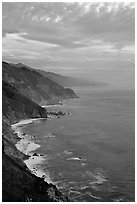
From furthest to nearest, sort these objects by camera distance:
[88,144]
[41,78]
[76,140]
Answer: [41,78] < [76,140] < [88,144]

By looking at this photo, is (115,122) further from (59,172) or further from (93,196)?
(93,196)

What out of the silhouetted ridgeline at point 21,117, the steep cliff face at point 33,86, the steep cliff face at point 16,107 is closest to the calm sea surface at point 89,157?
the silhouetted ridgeline at point 21,117

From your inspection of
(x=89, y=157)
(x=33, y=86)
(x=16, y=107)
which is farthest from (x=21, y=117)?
(x=33, y=86)

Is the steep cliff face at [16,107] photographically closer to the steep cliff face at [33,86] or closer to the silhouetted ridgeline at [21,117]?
the silhouetted ridgeline at [21,117]

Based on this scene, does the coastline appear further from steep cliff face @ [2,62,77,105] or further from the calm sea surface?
steep cliff face @ [2,62,77,105]

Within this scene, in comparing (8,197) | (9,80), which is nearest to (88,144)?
(8,197)

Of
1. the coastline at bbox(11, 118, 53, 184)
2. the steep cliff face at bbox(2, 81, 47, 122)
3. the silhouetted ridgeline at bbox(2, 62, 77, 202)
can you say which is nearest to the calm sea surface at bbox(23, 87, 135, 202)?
the coastline at bbox(11, 118, 53, 184)

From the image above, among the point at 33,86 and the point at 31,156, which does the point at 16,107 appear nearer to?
the point at 31,156
